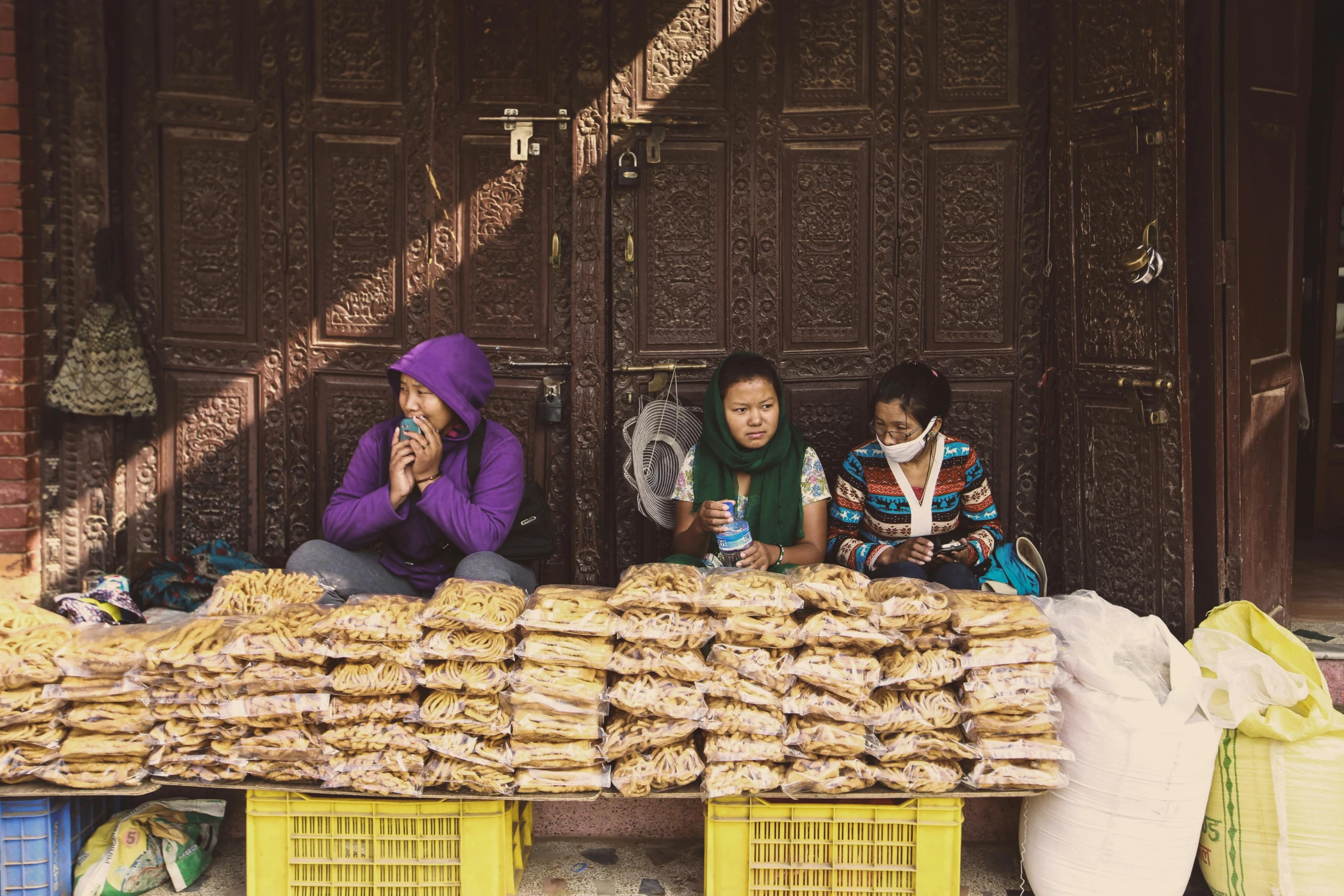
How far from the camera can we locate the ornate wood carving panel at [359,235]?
420 cm

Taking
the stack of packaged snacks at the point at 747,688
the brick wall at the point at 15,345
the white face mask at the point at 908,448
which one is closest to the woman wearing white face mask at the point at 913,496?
the white face mask at the point at 908,448

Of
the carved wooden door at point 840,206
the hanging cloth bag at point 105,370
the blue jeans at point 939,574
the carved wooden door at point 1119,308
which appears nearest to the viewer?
the carved wooden door at point 1119,308

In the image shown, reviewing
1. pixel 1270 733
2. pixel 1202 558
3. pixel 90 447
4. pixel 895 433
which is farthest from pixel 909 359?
pixel 90 447

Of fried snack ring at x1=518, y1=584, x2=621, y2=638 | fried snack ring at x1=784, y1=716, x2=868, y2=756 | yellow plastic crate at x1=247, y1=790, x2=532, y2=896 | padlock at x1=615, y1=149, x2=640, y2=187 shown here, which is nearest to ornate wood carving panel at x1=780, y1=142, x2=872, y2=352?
padlock at x1=615, y1=149, x2=640, y2=187

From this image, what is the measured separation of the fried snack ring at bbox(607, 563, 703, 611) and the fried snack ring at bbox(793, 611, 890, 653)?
0.30 metres

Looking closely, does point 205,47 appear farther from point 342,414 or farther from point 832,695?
point 832,695

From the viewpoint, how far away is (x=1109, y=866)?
2.94m

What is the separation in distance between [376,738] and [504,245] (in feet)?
6.78

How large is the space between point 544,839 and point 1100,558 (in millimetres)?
2132

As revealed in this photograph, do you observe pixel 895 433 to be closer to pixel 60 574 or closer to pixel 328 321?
pixel 328 321

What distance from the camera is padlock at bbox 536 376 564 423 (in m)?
4.25

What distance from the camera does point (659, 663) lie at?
9.51ft

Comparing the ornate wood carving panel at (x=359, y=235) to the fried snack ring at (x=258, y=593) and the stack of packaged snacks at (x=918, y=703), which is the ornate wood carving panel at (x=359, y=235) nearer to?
the fried snack ring at (x=258, y=593)

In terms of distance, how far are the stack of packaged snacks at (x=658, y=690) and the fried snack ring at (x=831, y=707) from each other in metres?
0.23
